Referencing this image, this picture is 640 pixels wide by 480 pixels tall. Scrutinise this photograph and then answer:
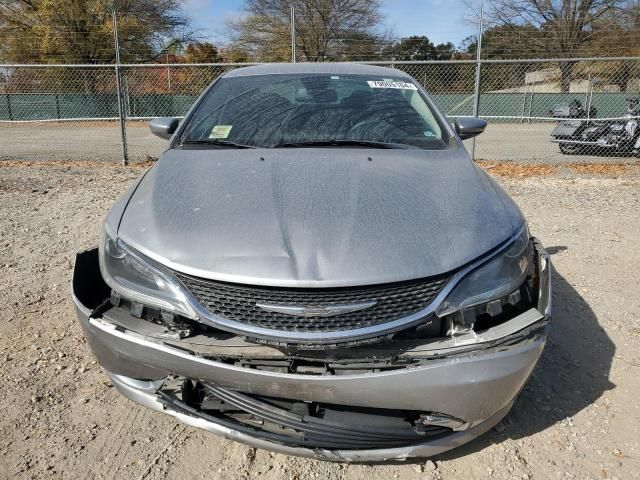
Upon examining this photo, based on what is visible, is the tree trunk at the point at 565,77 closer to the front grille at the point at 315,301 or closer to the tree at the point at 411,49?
the tree at the point at 411,49

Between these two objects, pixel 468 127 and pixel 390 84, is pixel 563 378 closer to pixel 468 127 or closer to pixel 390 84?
pixel 468 127

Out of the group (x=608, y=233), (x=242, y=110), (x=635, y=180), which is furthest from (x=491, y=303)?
(x=635, y=180)

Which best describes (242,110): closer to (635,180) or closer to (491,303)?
(491,303)

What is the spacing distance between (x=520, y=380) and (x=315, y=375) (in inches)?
29.4

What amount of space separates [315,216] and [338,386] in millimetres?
668

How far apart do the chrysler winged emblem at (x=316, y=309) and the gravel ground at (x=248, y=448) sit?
73 cm

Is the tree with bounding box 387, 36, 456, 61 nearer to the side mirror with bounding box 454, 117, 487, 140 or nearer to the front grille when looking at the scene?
the side mirror with bounding box 454, 117, 487, 140

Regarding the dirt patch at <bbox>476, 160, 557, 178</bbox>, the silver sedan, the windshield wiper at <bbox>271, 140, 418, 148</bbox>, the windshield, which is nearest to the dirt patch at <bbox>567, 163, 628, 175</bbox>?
the dirt patch at <bbox>476, 160, 557, 178</bbox>

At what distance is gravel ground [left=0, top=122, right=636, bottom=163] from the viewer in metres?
11.3

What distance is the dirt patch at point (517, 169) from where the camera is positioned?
9.08 meters

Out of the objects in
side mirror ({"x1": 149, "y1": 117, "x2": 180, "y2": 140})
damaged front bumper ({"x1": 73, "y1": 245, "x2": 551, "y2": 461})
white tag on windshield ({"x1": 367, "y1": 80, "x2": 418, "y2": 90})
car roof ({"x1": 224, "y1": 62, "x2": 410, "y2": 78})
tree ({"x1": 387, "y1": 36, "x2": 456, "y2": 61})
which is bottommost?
damaged front bumper ({"x1": 73, "y1": 245, "x2": 551, "y2": 461})

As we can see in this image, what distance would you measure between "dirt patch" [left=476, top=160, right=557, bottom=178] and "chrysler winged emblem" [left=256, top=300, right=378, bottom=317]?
25.4ft

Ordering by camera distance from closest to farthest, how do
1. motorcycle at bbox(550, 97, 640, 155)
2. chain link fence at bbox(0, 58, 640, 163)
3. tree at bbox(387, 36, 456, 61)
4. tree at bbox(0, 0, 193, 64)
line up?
motorcycle at bbox(550, 97, 640, 155)
chain link fence at bbox(0, 58, 640, 163)
tree at bbox(387, 36, 456, 61)
tree at bbox(0, 0, 193, 64)

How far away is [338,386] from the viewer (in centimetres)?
175
